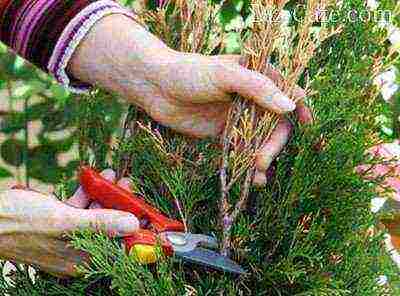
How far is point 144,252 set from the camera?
1098 millimetres

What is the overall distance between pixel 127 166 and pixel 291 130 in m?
0.24

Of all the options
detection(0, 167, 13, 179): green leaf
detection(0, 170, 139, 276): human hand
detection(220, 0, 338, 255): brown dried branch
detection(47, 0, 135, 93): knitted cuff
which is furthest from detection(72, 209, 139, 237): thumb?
detection(0, 167, 13, 179): green leaf

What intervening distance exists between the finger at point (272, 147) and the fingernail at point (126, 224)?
0.54ft

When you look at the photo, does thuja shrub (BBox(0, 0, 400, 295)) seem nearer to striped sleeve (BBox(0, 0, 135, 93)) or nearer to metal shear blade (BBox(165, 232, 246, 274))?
metal shear blade (BBox(165, 232, 246, 274))

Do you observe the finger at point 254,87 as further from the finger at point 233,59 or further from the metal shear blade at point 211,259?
the metal shear blade at point 211,259

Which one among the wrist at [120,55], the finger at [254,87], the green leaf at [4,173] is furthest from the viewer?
the green leaf at [4,173]

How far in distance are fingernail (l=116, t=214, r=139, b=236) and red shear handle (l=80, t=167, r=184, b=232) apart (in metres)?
0.05

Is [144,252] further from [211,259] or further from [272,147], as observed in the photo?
[272,147]

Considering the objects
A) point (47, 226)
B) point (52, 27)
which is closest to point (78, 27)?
point (52, 27)

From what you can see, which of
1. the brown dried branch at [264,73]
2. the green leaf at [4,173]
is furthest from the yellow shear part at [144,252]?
the green leaf at [4,173]

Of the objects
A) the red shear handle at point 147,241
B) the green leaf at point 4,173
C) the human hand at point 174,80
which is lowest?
the green leaf at point 4,173

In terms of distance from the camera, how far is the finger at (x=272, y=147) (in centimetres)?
115

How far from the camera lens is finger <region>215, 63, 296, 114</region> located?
1087mm

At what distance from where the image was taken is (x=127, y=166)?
130cm
